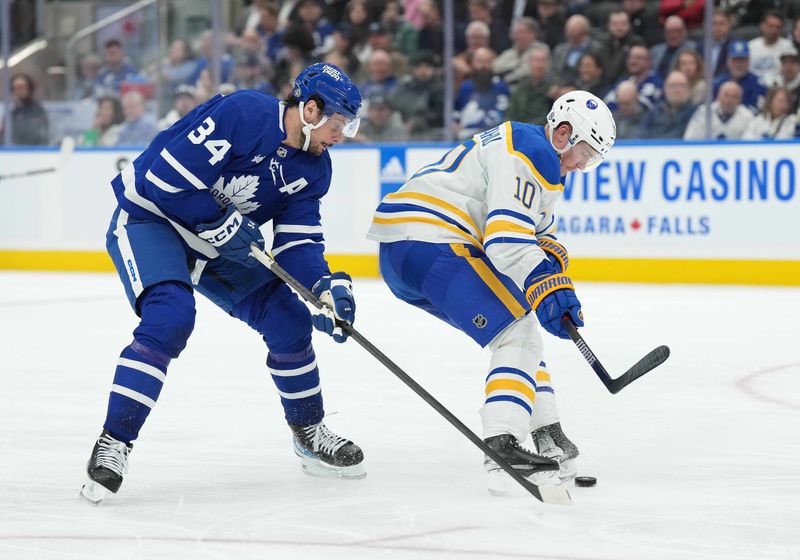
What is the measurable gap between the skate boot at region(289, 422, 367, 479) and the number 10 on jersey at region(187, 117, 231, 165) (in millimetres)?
775

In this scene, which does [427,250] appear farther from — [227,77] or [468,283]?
[227,77]

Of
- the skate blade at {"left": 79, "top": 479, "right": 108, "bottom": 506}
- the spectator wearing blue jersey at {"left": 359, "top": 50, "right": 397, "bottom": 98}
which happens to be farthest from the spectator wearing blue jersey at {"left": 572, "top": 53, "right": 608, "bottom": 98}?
the skate blade at {"left": 79, "top": 479, "right": 108, "bottom": 506}

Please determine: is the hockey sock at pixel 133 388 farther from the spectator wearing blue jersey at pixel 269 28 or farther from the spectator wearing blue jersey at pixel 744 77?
the spectator wearing blue jersey at pixel 269 28

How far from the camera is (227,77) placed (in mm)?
9812

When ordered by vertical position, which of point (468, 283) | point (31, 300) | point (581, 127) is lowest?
point (31, 300)

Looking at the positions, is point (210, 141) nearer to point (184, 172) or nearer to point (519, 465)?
point (184, 172)

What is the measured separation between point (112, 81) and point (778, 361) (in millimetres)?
6282

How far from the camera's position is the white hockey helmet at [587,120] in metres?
3.28

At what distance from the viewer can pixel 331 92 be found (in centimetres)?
322

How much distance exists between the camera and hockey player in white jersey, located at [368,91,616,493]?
3.15 m

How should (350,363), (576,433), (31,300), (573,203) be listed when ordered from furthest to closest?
(573,203)
(31,300)
(350,363)
(576,433)

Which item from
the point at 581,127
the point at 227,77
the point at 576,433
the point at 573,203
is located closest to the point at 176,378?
the point at 576,433

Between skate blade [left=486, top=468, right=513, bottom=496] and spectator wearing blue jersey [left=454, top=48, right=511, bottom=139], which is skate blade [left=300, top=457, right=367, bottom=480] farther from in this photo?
spectator wearing blue jersey [left=454, top=48, right=511, bottom=139]

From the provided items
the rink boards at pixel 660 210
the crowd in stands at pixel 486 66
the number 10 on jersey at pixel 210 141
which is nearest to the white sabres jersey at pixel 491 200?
the number 10 on jersey at pixel 210 141
